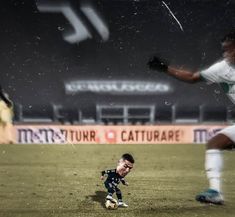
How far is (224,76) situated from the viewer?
438cm

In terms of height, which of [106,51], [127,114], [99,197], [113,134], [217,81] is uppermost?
[106,51]

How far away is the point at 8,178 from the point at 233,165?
12.5ft

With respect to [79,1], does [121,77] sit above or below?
below

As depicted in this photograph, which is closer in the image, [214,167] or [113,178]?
[113,178]

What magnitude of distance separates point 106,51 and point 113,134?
5407 millimetres

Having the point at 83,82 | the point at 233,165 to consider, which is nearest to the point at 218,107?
the point at 83,82

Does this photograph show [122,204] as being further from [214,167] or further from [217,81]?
[217,81]

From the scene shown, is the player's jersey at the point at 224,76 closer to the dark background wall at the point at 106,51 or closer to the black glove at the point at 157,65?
the black glove at the point at 157,65

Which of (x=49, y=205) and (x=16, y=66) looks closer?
(x=49, y=205)

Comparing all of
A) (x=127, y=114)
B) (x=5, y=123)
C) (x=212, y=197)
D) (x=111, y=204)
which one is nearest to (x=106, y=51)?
(x=127, y=114)

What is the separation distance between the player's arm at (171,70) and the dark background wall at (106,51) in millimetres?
12037

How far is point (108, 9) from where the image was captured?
16.6 metres

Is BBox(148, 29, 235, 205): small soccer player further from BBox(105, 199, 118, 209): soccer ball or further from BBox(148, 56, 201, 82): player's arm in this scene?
BBox(105, 199, 118, 209): soccer ball

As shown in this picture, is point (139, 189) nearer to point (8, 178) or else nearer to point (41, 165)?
point (8, 178)
